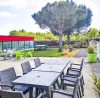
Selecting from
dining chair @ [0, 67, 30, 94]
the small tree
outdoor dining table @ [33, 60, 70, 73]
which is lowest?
dining chair @ [0, 67, 30, 94]

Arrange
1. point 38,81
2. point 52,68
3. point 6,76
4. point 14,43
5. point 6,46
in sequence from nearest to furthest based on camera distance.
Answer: point 38,81, point 6,76, point 52,68, point 6,46, point 14,43

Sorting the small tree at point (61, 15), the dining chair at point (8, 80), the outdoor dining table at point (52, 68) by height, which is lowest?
the dining chair at point (8, 80)

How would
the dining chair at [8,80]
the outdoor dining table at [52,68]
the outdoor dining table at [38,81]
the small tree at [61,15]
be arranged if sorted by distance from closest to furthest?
the outdoor dining table at [38,81] → the dining chair at [8,80] → the outdoor dining table at [52,68] → the small tree at [61,15]

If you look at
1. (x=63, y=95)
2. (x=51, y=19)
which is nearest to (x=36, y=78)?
(x=63, y=95)

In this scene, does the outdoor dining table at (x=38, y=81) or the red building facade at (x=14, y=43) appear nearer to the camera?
the outdoor dining table at (x=38, y=81)

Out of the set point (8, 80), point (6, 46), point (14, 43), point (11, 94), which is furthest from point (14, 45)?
point (11, 94)

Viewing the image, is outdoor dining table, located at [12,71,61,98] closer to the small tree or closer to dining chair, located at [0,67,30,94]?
dining chair, located at [0,67,30,94]

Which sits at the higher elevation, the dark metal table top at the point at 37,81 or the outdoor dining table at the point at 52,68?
the outdoor dining table at the point at 52,68

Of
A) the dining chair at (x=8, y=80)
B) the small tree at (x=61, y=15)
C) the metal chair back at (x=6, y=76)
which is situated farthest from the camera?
the small tree at (x=61, y=15)

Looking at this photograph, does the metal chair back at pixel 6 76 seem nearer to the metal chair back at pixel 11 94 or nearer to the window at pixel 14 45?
the metal chair back at pixel 11 94

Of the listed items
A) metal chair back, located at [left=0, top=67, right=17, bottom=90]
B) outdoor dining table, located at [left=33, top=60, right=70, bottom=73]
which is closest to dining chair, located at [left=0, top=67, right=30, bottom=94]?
metal chair back, located at [left=0, top=67, right=17, bottom=90]

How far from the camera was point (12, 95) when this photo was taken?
4031 mm

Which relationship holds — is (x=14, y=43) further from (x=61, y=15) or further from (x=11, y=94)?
(x=11, y=94)

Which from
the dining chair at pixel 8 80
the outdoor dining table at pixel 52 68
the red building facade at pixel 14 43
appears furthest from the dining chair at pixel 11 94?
the red building facade at pixel 14 43
